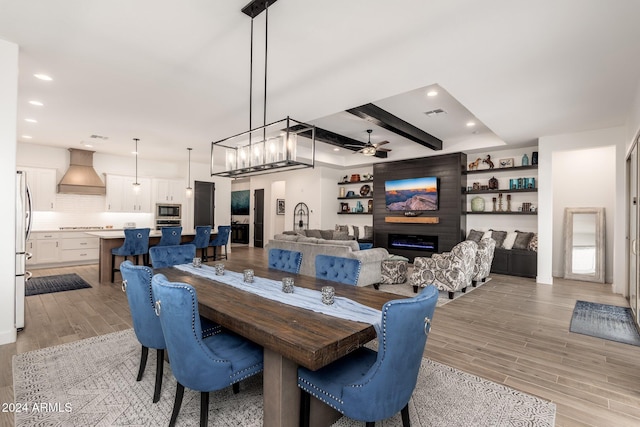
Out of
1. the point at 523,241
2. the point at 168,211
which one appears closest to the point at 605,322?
the point at 523,241

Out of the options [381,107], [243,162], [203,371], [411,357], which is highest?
[381,107]

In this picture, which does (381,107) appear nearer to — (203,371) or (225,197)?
→ (203,371)

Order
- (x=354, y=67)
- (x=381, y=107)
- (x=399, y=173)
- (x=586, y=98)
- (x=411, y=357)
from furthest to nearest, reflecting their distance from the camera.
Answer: (x=399, y=173), (x=381, y=107), (x=586, y=98), (x=354, y=67), (x=411, y=357)

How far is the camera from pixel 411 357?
1.57m

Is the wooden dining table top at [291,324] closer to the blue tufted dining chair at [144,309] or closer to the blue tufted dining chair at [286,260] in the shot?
the blue tufted dining chair at [144,309]

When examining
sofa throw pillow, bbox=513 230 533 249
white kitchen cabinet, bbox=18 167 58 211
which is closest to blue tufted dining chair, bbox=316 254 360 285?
sofa throw pillow, bbox=513 230 533 249

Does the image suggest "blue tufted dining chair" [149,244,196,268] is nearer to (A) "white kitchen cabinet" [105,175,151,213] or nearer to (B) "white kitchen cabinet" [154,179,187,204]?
(A) "white kitchen cabinet" [105,175,151,213]

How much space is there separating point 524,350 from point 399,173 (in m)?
6.19

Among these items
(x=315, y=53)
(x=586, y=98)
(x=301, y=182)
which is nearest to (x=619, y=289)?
(x=586, y=98)

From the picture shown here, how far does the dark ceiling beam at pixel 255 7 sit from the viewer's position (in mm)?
2426

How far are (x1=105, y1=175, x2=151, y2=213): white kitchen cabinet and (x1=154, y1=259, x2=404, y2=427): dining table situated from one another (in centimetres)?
790

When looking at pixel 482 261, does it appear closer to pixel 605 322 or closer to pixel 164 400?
pixel 605 322

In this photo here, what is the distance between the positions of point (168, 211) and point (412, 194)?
23.7 feet

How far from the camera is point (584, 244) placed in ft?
21.2
